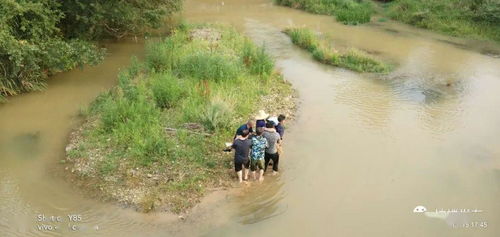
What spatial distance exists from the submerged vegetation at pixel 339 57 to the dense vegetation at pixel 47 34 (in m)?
6.82

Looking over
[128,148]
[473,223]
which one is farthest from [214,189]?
[473,223]

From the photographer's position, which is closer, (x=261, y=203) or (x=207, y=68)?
(x=261, y=203)

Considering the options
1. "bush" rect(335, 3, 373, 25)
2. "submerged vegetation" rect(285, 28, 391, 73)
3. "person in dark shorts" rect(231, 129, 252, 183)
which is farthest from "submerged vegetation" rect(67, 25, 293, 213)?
"bush" rect(335, 3, 373, 25)

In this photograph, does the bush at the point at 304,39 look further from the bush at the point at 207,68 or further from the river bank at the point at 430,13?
the bush at the point at 207,68

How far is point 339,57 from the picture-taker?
1833 centimetres

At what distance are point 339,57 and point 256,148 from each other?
1031 cm

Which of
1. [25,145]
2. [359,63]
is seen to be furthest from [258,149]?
[359,63]

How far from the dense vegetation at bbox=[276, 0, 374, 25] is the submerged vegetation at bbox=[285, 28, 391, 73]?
19.1 ft

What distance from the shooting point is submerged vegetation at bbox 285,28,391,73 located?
17.5m

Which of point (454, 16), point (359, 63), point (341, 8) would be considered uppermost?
point (454, 16)

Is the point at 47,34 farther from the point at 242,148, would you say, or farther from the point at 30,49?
the point at 242,148

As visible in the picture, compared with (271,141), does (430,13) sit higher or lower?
higher

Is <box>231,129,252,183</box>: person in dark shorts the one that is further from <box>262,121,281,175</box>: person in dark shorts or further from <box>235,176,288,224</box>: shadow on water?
<box>235,176,288,224</box>: shadow on water

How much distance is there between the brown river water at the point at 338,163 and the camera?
8.43 metres
